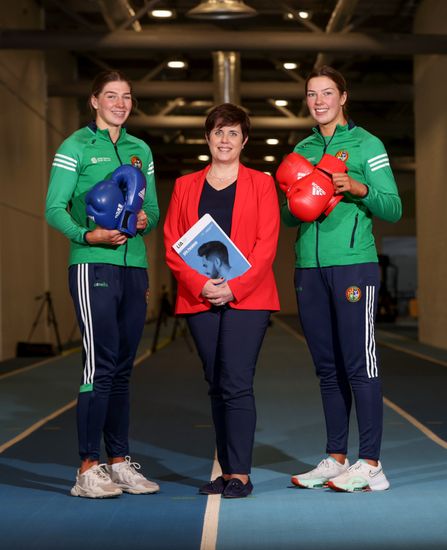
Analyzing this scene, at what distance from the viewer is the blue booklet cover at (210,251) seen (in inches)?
145

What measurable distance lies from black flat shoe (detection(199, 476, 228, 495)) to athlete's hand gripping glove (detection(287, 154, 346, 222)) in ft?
3.43

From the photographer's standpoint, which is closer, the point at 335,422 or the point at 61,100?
the point at 335,422

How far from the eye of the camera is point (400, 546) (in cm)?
294

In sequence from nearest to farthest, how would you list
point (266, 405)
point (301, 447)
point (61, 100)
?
point (301, 447) < point (266, 405) < point (61, 100)

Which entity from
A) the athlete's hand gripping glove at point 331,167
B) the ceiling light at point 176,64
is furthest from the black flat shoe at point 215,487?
the ceiling light at point 176,64

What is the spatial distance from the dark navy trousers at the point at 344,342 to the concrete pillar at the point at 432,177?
9.12m

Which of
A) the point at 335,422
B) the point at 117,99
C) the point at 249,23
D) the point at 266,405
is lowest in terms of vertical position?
the point at 266,405

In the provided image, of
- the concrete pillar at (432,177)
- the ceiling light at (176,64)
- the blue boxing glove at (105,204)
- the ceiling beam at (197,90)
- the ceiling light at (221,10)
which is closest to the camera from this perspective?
the blue boxing glove at (105,204)

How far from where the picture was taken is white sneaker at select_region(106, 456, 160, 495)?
12.4 ft

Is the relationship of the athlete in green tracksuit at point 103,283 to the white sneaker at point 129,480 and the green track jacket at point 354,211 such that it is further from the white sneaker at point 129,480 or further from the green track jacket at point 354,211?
the green track jacket at point 354,211

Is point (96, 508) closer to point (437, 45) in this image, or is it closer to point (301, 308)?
point (301, 308)

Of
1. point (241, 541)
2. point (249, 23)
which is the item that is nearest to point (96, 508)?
point (241, 541)

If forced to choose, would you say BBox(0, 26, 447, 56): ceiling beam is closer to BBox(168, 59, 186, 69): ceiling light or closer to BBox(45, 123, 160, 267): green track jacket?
BBox(168, 59, 186, 69): ceiling light

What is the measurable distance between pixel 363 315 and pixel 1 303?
8.29 m
